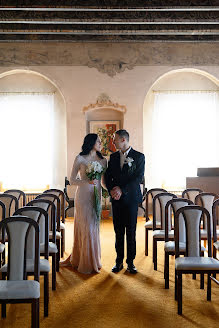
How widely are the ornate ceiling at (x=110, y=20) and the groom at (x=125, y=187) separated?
4.33 meters

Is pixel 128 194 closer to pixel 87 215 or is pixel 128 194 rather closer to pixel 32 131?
pixel 87 215

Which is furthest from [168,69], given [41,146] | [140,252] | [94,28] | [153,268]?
[153,268]

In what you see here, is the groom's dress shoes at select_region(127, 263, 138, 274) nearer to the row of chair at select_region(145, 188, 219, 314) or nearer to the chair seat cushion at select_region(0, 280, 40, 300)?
the row of chair at select_region(145, 188, 219, 314)

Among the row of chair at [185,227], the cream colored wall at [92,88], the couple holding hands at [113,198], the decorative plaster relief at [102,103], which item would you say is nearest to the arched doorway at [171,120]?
the cream colored wall at [92,88]

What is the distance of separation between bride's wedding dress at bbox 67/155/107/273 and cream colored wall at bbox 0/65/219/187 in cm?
525

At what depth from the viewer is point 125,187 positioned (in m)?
4.55

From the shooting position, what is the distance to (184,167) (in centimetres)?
1048

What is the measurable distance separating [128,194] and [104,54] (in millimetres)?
6471

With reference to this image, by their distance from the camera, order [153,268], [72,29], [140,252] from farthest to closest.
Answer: [72,29] → [140,252] → [153,268]

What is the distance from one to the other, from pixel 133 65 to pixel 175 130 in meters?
2.30

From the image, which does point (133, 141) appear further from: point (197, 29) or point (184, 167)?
point (197, 29)

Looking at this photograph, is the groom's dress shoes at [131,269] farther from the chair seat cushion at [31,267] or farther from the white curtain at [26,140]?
the white curtain at [26,140]

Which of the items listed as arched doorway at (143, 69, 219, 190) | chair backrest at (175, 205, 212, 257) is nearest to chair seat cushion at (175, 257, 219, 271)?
chair backrest at (175, 205, 212, 257)

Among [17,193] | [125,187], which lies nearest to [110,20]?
[17,193]
